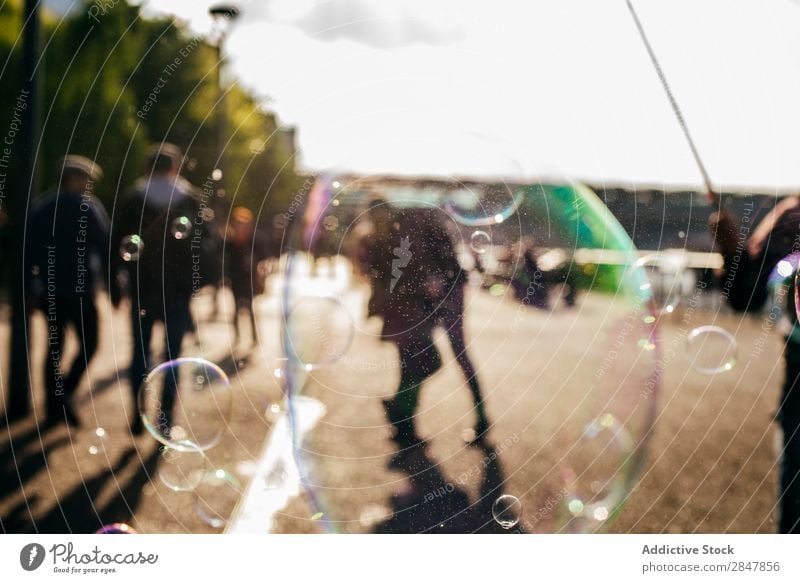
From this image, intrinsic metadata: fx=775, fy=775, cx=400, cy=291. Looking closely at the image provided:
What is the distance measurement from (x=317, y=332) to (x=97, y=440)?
2092 mm

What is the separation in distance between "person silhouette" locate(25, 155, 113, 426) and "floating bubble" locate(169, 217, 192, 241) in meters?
0.33

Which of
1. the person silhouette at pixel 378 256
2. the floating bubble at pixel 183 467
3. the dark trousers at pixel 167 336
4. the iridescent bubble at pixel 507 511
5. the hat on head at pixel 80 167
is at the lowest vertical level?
the iridescent bubble at pixel 507 511

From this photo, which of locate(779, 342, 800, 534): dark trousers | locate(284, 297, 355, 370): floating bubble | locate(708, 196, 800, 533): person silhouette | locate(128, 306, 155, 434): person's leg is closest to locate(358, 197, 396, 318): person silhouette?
locate(284, 297, 355, 370): floating bubble

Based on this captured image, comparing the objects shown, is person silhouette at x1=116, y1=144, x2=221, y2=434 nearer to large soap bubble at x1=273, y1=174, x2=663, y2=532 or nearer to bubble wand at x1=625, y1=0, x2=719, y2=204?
large soap bubble at x1=273, y1=174, x2=663, y2=532

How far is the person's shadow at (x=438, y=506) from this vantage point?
11.0 ft

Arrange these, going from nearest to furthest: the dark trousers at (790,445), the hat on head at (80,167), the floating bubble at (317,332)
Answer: the dark trousers at (790,445) < the hat on head at (80,167) < the floating bubble at (317,332)

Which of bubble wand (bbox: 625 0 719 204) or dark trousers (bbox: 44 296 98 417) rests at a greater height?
bubble wand (bbox: 625 0 719 204)

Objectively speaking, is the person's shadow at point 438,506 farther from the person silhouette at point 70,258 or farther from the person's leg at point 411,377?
the person silhouette at point 70,258

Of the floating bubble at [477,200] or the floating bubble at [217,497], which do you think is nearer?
the floating bubble at [217,497]

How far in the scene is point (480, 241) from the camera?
3764 mm

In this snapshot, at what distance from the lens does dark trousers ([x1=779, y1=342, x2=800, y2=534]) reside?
10.1 ft

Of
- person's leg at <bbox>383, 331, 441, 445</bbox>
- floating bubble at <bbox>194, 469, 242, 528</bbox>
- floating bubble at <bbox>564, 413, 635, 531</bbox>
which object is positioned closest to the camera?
floating bubble at <bbox>194, 469, 242, 528</bbox>

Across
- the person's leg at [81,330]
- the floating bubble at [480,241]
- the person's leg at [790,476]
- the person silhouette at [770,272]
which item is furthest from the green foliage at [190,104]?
the person's leg at [790,476]

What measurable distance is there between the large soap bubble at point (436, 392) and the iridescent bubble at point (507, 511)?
13 mm
